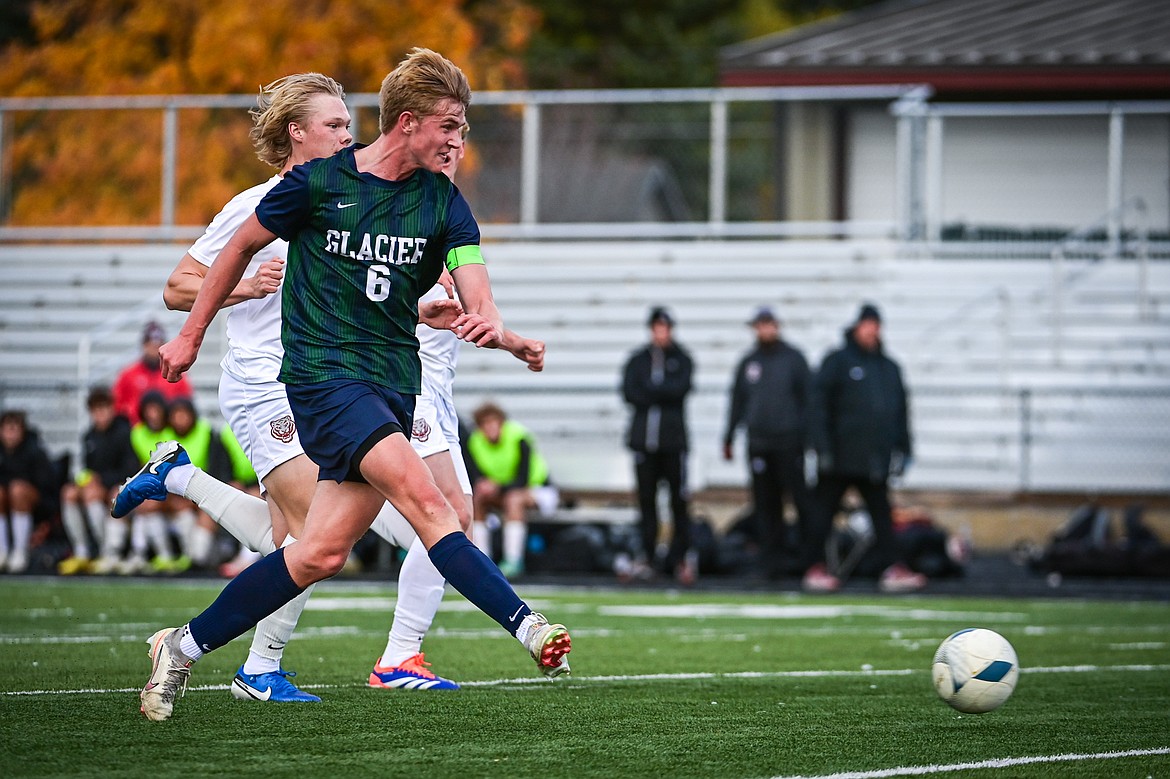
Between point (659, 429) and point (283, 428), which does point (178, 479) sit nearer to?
point (283, 428)

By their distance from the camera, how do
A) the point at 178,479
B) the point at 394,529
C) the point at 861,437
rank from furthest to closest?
the point at 861,437 → the point at 394,529 → the point at 178,479

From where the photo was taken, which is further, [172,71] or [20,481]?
[172,71]

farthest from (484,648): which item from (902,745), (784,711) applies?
(902,745)

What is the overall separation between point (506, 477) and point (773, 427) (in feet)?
8.29

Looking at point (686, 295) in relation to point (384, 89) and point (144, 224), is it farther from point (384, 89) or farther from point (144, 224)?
point (384, 89)

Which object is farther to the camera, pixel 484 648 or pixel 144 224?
pixel 144 224

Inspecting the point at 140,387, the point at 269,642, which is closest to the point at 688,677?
the point at 269,642

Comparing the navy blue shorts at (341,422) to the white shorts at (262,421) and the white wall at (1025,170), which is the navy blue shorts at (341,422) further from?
the white wall at (1025,170)

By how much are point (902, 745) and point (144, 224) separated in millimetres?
21191

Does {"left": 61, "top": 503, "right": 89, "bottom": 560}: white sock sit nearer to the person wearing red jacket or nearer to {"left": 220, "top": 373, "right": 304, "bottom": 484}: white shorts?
the person wearing red jacket

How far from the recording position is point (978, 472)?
17.5 meters

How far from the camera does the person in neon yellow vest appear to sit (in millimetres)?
14711

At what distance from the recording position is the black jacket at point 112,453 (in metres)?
15.1

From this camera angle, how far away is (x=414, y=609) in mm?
6340
